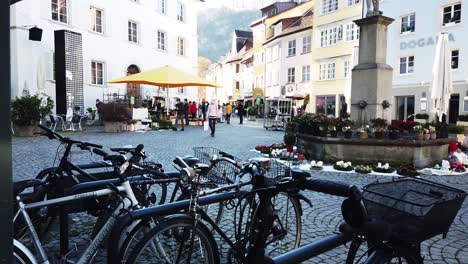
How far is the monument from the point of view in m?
10.9

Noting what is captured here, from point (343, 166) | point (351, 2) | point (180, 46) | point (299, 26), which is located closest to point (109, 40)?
point (180, 46)

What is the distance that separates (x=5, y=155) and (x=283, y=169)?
2.67 m

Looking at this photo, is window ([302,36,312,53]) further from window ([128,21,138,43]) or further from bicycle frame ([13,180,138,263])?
bicycle frame ([13,180,138,263])

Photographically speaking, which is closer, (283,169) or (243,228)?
(243,228)

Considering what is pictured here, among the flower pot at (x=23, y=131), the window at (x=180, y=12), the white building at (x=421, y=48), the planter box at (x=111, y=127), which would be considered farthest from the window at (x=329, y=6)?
the flower pot at (x=23, y=131)

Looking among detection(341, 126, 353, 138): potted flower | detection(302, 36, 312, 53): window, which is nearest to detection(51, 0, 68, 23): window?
detection(341, 126, 353, 138): potted flower

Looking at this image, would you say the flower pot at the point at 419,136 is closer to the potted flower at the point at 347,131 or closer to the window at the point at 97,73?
the potted flower at the point at 347,131

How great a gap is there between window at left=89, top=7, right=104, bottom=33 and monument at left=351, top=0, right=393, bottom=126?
1885cm

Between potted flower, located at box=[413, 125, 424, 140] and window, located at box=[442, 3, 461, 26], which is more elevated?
window, located at box=[442, 3, 461, 26]

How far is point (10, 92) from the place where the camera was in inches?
47.3

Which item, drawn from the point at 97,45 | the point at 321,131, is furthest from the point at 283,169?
the point at 97,45

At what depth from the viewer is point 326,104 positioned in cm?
3850

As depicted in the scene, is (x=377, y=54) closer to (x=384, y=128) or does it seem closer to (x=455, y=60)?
(x=384, y=128)

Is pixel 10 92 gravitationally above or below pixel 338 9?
below
